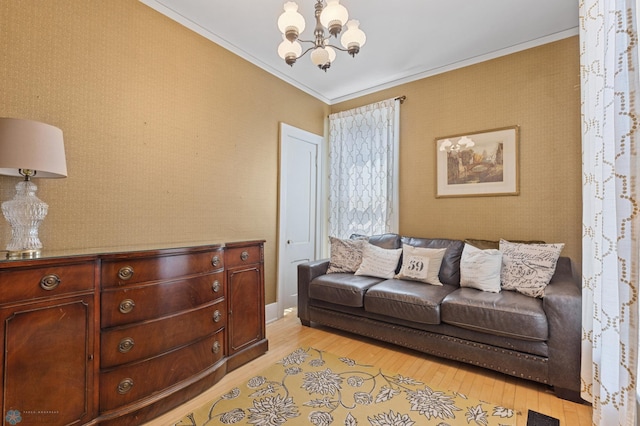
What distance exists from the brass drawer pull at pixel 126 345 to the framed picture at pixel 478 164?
124 inches

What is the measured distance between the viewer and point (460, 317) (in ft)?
7.43

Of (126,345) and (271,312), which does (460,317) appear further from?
(126,345)

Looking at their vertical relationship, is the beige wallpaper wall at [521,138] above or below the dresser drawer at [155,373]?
above

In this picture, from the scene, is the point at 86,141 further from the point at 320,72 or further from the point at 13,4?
the point at 320,72

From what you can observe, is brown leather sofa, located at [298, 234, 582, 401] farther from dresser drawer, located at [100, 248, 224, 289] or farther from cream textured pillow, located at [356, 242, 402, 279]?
dresser drawer, located at [100, 248, 224, 289]

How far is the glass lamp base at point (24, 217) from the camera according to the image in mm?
1561

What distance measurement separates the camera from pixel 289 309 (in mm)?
3744

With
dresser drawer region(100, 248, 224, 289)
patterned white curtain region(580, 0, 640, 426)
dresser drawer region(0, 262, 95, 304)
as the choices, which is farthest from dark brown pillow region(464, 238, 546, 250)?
dresser drawer region(0, 262, 95, 304)

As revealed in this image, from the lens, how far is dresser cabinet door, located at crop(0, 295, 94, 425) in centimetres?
130

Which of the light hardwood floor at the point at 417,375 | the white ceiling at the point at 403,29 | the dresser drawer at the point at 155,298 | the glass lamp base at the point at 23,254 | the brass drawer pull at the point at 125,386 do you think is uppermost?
the white ceiling at the point at 403,29

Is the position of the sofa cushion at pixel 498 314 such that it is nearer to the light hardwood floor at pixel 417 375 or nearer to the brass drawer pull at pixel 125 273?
the light hardwood floor at pixel 417 375

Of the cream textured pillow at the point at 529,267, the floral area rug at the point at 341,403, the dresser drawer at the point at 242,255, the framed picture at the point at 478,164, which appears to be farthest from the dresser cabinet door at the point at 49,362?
the framed picture at the point at 478,164

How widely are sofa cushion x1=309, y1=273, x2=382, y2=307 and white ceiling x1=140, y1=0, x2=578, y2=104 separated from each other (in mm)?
2359

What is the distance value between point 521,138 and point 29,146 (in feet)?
12.5
